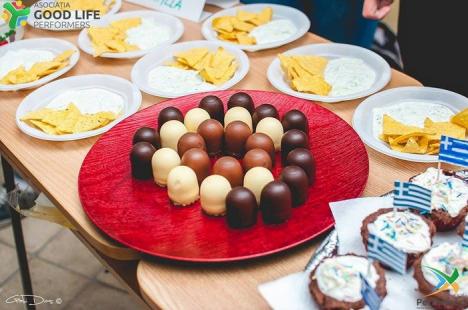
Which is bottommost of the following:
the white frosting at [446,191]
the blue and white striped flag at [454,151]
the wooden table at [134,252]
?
the wooden table at [134,252]

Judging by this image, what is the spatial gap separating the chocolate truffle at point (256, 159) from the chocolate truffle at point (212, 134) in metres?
0.11

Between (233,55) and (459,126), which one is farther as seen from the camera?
(233,55)

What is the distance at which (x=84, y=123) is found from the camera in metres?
1.47

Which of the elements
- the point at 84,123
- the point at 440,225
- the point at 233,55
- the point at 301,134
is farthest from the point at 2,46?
the point at 440,225

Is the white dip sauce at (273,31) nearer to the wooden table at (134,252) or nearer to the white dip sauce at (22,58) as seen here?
the wooden table at (134,252)

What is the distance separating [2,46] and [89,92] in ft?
1.62

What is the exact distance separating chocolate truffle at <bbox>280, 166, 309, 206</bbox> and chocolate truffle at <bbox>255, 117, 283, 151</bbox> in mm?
181

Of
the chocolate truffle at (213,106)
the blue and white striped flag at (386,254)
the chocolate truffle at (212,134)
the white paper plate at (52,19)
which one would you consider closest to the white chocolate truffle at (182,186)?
the chocolate truffle at (212,134)

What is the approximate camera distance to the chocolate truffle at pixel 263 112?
1336 millimetres

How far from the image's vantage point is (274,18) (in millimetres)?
2057

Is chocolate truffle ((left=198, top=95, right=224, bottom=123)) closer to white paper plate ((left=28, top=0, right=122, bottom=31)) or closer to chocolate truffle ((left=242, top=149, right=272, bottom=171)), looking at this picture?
chocolate truffle ((left=242, top=149, right=272, bottom=171))

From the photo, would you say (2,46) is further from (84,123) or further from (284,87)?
(284,87)

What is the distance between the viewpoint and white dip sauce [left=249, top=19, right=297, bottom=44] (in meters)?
1.90

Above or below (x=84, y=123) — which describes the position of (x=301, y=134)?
above
